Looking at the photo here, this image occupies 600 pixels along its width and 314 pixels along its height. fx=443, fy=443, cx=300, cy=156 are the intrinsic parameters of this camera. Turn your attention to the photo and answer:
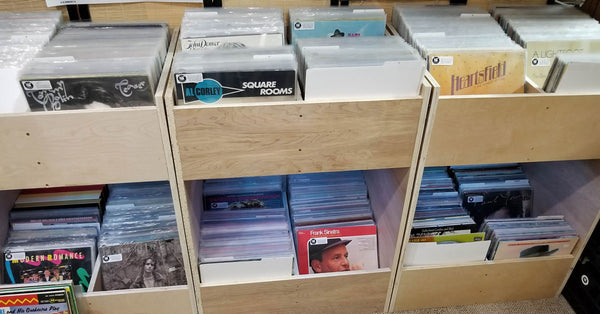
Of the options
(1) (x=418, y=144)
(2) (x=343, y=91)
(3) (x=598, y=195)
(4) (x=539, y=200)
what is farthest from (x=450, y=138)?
(4) (x=539, y=200)

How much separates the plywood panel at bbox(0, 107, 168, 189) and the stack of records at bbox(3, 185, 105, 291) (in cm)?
42

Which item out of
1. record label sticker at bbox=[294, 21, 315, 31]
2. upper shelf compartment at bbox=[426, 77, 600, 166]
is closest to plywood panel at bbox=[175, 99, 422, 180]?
upper shelf compartment at bbox=[426, 77, 600, 166]

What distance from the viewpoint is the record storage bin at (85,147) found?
1093 millimetres

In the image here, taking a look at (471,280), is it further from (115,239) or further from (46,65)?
(46,65)

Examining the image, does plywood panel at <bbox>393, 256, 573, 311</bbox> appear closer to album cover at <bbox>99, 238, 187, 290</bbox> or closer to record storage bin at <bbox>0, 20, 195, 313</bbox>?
album cover at <bbox>99, 238, 187, 290</bbox>

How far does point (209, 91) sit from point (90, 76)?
0.95ft

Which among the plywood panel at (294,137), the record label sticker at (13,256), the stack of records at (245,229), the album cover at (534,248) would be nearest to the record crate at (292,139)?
the plywood panel at (294,137)

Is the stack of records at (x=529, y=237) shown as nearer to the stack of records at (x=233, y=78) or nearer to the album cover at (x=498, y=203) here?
the album cover at (x=498, y=203)

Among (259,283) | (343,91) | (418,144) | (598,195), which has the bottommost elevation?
(259,283)

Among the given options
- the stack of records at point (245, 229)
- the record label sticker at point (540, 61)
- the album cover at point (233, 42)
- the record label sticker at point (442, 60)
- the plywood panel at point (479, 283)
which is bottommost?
the plywood panel at point (479, 283)

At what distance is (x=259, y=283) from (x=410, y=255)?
55cm

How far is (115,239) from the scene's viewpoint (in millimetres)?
1544

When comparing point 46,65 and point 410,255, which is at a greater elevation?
point 46,65

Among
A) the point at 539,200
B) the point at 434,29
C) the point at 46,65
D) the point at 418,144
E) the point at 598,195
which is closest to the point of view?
the point at 46,65
